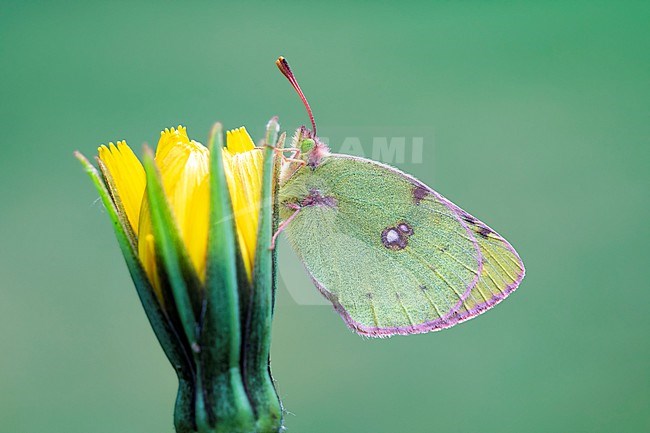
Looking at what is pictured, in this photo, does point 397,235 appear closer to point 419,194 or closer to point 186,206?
point 419,194

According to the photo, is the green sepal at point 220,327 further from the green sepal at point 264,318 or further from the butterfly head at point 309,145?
the butterfly head at point 309,145

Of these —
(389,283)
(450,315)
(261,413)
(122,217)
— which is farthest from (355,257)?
(122,217)

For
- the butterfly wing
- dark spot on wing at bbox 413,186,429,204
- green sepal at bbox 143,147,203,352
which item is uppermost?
green sepal at bbox 143,147,203,352

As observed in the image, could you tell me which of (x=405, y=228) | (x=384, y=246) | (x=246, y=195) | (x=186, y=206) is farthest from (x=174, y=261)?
(x=405, y=228)

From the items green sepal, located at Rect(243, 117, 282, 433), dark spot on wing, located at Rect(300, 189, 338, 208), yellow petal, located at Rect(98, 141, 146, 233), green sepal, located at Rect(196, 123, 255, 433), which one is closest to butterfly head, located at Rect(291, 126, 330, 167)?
dark spot on wing, located at Rect(300, 189, 338, 208)

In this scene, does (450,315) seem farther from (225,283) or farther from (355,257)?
(225,283)

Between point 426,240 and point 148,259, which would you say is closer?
point 148,259

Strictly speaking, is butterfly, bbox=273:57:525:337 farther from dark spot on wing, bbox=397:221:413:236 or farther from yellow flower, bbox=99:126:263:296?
yellow flower, bbox=99:126:263:296
